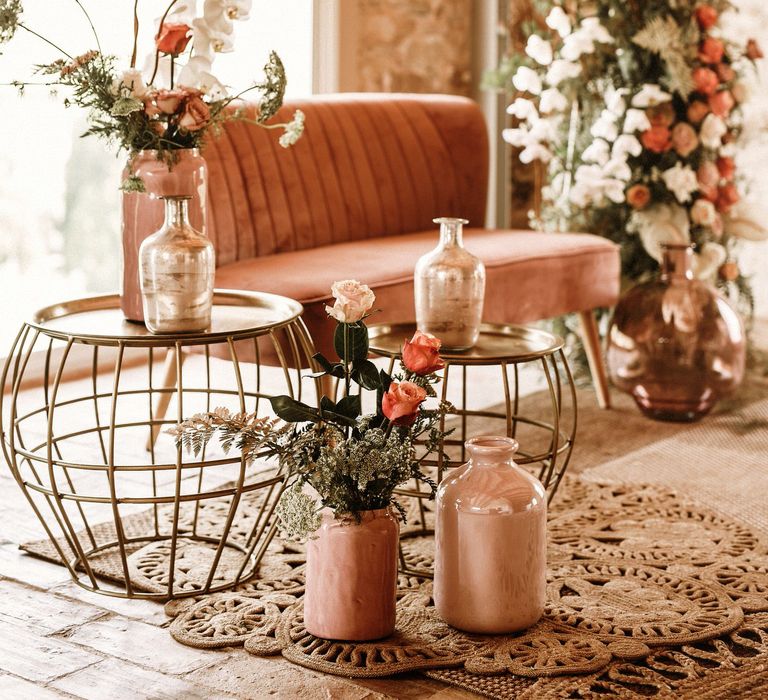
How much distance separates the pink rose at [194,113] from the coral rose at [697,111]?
213 centimetres

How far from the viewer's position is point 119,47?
407 centimetres

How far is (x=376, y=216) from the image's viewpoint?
377 centimetres

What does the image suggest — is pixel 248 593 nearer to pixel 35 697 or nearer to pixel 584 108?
pixel 35 697

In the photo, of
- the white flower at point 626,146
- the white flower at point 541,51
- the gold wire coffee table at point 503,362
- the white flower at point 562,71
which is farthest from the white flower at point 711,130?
the gold wire coffee table at point 503,362

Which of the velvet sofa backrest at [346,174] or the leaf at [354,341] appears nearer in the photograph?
the leaf at [354,341]

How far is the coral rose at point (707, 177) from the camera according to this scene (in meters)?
3.79

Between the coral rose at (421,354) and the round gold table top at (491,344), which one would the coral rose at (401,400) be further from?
the round gold table top at (491,344)

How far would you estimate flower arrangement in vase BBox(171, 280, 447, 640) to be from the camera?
1.83 metres

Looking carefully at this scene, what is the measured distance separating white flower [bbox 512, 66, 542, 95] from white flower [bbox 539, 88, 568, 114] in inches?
2.0

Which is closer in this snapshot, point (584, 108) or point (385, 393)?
point (385, 393)

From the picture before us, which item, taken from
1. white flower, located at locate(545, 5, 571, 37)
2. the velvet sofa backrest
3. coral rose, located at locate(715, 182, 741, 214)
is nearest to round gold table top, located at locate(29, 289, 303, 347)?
the velvet sofa backrest

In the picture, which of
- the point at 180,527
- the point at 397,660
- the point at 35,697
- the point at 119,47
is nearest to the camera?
the point at 35,697

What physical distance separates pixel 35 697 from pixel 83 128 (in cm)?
278

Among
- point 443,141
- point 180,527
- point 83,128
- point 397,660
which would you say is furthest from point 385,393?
point 83,128
